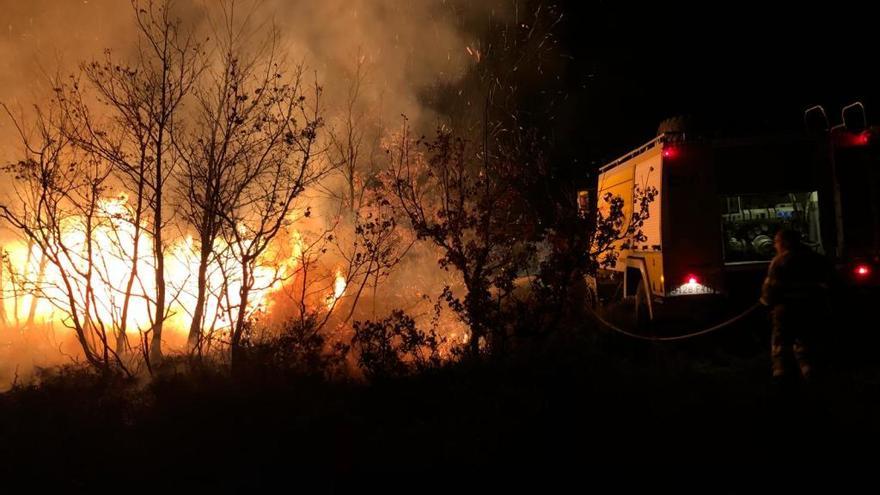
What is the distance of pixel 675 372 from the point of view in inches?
214

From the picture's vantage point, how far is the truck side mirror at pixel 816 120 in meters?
6.92

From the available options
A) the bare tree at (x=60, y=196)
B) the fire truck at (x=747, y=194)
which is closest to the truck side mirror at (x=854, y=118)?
the fire truck at (x=747, y=194)

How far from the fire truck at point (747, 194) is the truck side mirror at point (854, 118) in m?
0.01

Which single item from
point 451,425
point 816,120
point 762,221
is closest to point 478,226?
point 451,425

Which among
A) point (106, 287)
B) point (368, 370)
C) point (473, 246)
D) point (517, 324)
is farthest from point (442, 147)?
point (106, 287)

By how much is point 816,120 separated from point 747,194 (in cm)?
133

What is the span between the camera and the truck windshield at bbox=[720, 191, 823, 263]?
7.49m

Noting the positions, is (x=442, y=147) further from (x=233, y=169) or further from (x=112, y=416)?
(x=112, y=416)

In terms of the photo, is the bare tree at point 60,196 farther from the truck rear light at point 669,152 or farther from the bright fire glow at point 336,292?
the truck rear light at point 669,152

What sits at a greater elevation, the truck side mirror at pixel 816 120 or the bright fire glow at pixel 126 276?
the truck side mirror at pixel 816 120

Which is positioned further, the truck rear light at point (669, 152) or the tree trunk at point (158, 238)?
the tree trunk at point (158, 238)

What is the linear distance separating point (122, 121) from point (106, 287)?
2362 mm

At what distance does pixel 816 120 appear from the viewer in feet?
23.9

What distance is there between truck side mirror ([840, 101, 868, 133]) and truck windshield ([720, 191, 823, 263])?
0.89 meters
